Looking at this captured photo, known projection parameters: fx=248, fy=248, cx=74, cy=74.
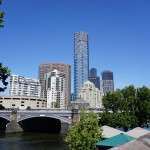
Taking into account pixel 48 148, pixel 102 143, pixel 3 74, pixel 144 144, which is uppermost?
pixel 3 74

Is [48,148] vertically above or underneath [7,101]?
underneath

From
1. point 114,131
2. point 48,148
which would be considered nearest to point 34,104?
point 48,148

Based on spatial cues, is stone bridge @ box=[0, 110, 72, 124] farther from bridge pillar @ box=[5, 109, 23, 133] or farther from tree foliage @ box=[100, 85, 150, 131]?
tree foliage @ box=[100, 85, 150, 131]

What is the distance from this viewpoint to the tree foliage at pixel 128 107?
2213 inches

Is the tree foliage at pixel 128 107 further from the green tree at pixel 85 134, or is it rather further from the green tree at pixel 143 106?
the green tree at pixel 85 134

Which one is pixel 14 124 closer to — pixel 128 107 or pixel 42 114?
pixel 42 114

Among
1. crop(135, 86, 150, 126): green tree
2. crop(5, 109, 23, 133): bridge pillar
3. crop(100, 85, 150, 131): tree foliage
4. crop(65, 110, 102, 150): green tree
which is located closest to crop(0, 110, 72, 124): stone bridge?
crop(5, 109, 23, 133): bridge pillar

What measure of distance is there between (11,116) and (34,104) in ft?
347

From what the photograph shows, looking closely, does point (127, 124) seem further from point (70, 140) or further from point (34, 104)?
point (34, 104)

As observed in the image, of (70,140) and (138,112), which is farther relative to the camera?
(138,112)

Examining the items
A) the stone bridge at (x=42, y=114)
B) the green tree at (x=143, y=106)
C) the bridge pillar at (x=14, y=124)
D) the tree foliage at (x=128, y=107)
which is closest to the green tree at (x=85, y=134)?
the tree foliage at (x=128, y=107)

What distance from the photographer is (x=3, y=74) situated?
67.8ft

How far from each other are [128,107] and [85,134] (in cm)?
3227

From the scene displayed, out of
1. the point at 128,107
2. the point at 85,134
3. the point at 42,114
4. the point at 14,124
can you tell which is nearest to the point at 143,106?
the point at 128,107
